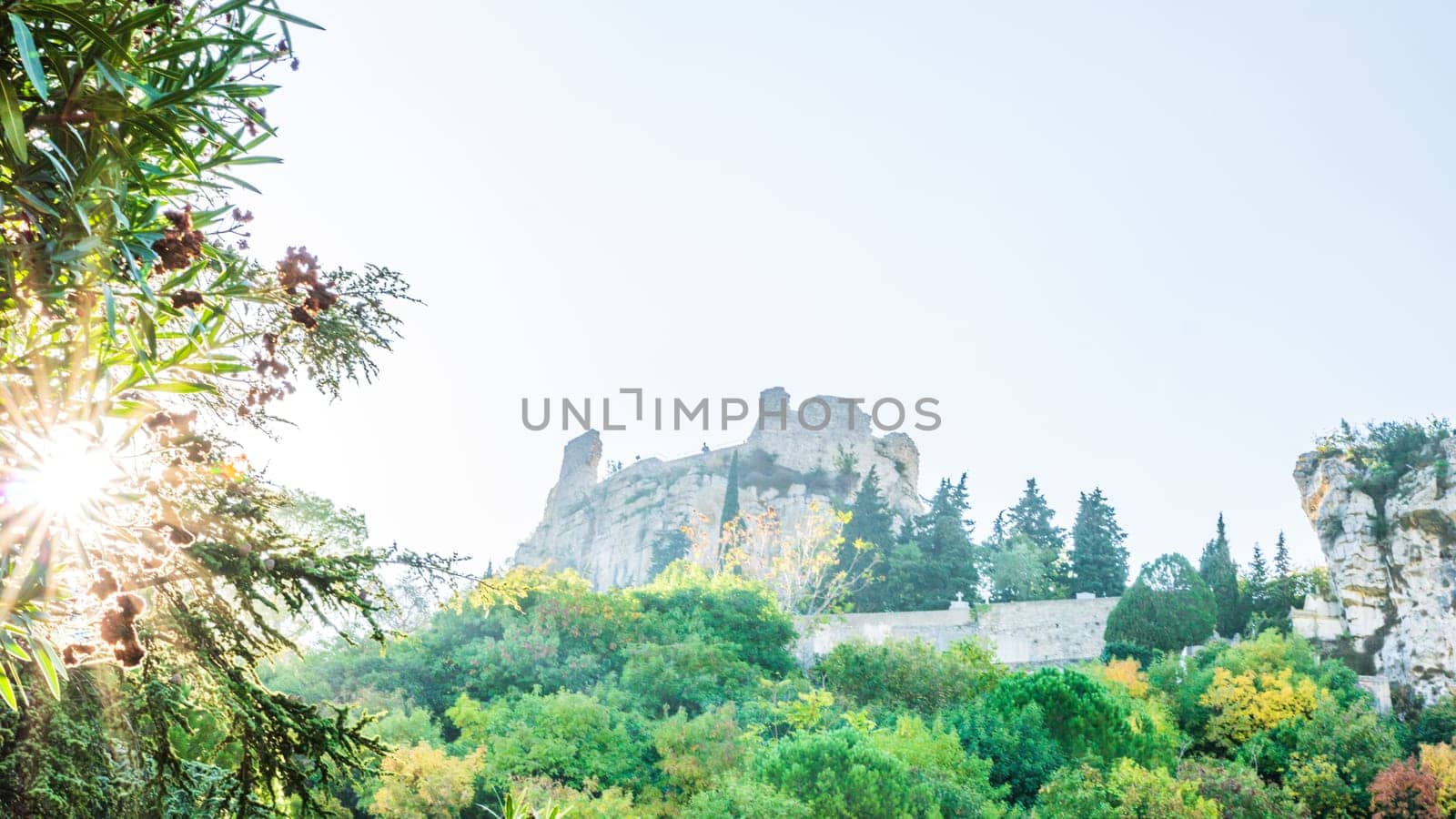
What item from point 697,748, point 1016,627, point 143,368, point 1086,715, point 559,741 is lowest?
point 697,748

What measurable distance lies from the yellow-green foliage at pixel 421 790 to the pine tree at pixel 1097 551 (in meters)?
22.6

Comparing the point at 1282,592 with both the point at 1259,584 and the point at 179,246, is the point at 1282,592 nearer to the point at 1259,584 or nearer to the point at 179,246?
the point at 1259,584

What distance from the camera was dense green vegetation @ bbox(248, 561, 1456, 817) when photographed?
42.1 ft

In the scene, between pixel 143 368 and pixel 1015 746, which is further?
pixel 1015 746

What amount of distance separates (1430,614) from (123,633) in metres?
24.9

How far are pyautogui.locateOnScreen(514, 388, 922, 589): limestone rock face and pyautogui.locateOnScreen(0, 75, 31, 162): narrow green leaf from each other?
43.9 m

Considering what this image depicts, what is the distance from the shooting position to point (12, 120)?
182 centimetres

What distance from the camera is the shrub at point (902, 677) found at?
18.5m

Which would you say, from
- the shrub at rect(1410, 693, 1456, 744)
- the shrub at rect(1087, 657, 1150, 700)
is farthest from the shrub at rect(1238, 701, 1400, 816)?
the shrub at rect(1087, 657, 1150, 700)

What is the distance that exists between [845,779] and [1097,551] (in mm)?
21977

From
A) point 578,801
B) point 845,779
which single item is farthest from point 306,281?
point 578,801

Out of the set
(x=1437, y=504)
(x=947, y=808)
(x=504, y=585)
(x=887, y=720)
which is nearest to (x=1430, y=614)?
(x=1437, y=504)

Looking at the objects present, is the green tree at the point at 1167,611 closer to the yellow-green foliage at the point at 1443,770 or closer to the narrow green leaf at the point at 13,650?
the yellow-green foliage at the point at 1443,770

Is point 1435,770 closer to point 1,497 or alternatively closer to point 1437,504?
point 1437,504
